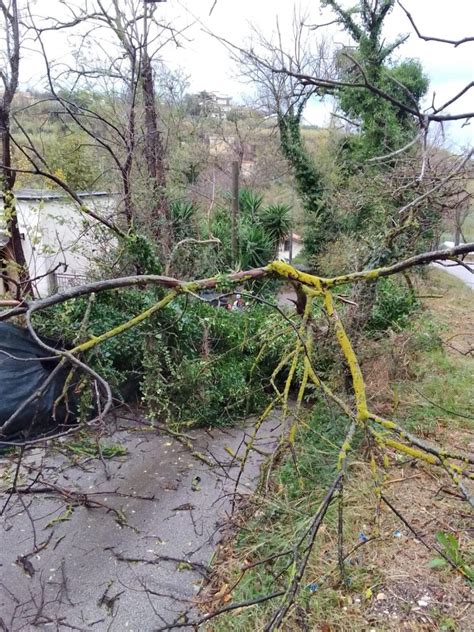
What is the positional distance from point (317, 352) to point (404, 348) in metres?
1.14

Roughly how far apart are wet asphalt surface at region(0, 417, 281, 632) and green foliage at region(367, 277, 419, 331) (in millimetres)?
2533

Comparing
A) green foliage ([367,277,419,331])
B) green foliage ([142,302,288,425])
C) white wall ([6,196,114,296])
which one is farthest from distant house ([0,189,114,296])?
green foliage ([367,277,419,331])

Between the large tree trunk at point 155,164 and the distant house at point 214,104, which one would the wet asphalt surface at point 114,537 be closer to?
the large tree trunk at point 155,164

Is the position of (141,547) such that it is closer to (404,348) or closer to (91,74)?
(404,348)

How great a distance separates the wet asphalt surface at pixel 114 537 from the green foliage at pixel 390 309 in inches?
99.7

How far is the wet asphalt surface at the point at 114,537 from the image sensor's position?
8.63 ft

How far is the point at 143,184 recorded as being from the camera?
6625 millimetres

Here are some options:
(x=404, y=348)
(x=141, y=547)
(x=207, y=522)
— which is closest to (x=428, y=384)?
(x=404, y=348)

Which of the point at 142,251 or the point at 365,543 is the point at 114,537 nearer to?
the point at 365,543

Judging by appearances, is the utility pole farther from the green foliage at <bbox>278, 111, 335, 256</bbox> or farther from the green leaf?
the green foliage at <bbox>278, 111, 335, 256</bbox>

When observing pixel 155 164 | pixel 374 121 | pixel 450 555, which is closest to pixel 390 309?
pixel 155 164

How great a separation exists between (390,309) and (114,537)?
4522 mm

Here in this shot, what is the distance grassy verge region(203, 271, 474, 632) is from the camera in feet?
7.27

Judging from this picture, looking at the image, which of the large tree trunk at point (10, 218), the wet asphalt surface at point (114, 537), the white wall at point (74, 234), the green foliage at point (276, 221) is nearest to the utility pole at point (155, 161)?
the white wall at point (74, 234)
